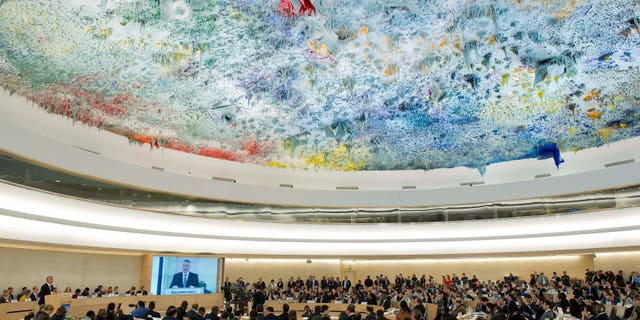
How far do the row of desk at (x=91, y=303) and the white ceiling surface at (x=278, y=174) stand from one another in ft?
11.5

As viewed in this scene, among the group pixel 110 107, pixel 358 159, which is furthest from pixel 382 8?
pixel 358 159

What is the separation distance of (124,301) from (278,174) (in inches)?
304

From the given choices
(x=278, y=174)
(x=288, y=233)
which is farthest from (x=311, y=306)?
(x=278, y=174)

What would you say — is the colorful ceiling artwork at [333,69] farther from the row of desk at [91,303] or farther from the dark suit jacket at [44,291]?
the row of desk at [91,303]

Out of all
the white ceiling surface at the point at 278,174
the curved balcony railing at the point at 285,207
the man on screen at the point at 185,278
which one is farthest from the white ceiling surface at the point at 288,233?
the white ceiling surface at the point at 278,174

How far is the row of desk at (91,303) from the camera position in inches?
420

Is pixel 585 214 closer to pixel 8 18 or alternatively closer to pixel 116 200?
pixel 116 200

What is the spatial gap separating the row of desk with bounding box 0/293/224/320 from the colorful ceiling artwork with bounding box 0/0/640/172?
198 inches

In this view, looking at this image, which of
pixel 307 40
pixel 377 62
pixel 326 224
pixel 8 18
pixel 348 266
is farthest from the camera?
pixel 348 266

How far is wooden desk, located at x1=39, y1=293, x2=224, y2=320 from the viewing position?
11.5m

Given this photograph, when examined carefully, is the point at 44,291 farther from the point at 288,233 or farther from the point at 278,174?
the point at 278,174

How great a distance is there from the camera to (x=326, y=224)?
19.0 metres

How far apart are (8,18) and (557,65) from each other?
11.3 meters

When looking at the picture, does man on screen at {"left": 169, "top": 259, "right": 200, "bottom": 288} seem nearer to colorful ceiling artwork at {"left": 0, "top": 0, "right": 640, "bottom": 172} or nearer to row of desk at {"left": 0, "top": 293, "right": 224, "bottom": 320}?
row of desk at {"left": 0, "top": 293, "right": 224, "bottom": 320}
